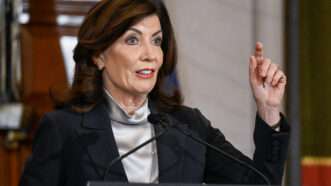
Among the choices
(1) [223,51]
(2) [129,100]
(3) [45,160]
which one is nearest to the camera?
(3) [45,160]

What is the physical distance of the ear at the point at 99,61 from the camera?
286 cm

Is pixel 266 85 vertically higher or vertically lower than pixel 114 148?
higher

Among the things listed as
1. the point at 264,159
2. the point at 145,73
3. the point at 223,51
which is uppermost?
the point at 145,73

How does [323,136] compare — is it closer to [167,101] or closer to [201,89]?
[201,89]

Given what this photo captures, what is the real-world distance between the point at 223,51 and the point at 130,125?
1.64 meters

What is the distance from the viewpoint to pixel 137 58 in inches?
108

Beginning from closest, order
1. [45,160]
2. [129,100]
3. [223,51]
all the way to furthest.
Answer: [45,160], [129,100], [223,51]

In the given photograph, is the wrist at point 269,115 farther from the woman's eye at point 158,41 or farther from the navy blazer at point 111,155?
the woman's eye at point 158,41

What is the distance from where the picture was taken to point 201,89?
4363 mm

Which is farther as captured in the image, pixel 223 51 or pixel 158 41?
pixel 223 51

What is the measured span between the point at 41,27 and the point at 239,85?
110cm

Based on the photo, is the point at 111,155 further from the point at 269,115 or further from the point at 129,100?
the point at 269,115

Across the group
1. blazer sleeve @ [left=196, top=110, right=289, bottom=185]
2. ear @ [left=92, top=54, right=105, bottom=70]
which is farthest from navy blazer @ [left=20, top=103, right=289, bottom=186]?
ear @ [left=92, top=54, right=105, bottom=70]

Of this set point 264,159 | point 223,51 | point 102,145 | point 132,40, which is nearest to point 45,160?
point 102,145
